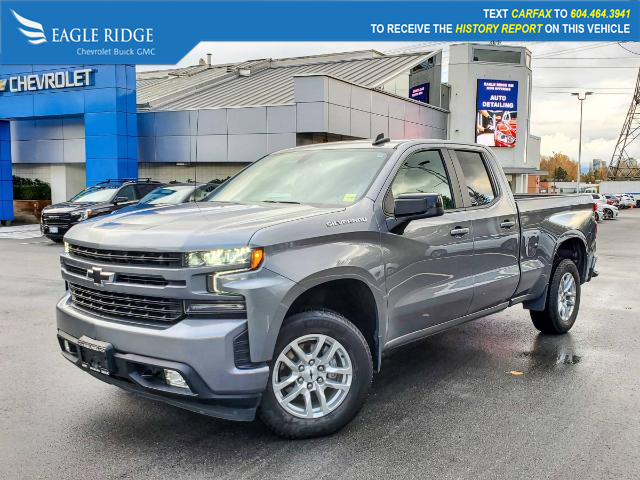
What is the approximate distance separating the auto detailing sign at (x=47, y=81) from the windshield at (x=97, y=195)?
7223 mm

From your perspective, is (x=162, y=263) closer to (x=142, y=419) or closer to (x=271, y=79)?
(x=142, y=419)

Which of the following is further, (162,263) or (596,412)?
(596,412)

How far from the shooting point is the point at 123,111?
23375 mm

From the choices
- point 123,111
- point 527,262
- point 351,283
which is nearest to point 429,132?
point 123,111

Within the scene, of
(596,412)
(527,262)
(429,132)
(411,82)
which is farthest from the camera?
(411,82)

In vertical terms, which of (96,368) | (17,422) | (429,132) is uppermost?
(429,132)

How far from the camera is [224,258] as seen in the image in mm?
3455

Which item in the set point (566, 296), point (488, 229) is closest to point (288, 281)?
point (488, 229)

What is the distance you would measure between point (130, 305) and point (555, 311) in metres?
4.56

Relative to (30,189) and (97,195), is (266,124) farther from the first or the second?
(30,189)

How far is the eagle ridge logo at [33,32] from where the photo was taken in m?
23.9

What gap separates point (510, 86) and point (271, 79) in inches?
578

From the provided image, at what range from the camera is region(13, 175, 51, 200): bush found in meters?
26.2

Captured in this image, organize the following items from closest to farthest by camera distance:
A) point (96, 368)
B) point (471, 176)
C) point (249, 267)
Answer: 1. point (249, 267)
2. point (96, 368)
3. point (471, 176)
